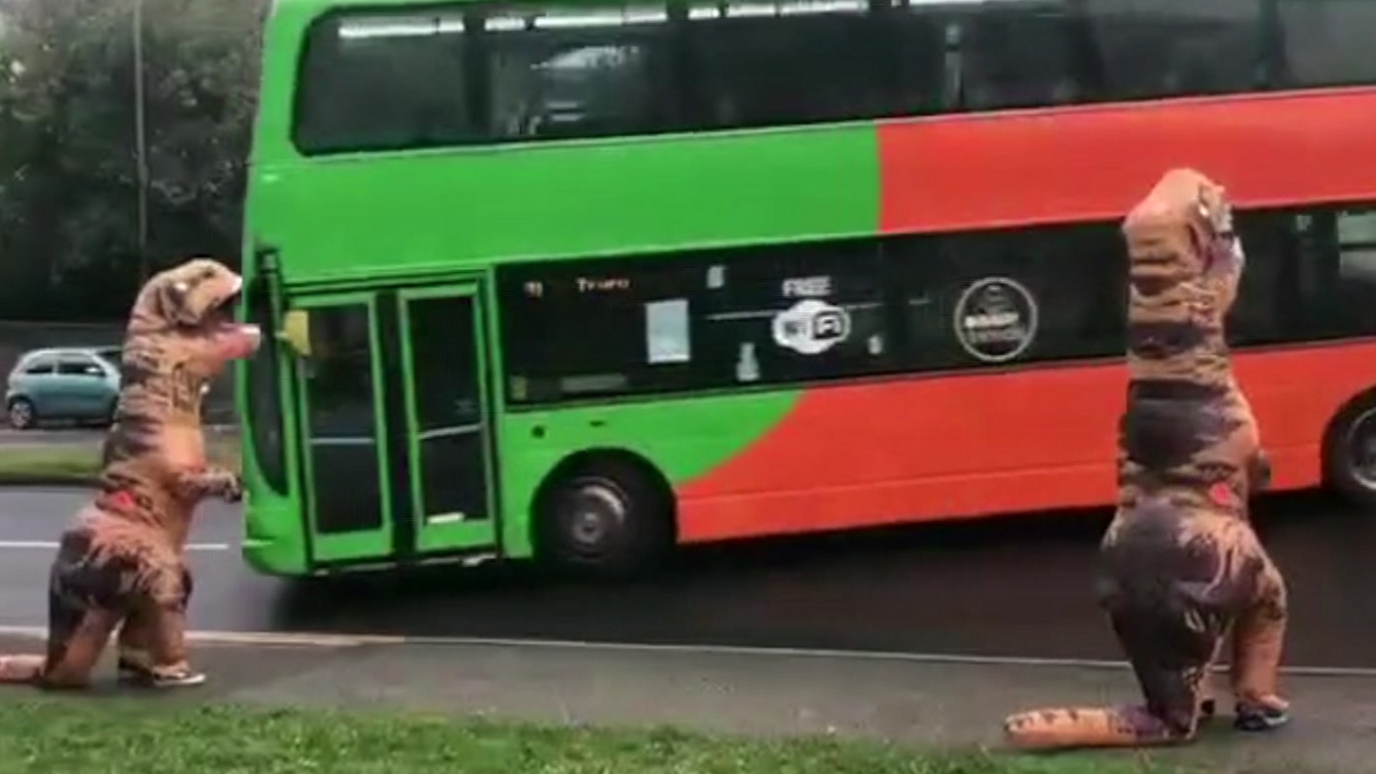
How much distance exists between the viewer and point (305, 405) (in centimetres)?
1287

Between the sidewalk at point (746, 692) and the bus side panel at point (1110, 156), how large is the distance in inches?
149

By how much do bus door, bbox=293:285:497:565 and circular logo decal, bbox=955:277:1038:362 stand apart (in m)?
3.12

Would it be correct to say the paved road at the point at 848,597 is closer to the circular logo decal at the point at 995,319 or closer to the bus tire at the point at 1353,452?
the bus tire at the point at 1353,452

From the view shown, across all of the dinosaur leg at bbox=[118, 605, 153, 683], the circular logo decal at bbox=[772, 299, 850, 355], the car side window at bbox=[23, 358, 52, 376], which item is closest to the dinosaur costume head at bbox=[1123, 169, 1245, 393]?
the dinosaur leg at bbox=[118, 605, 153, 683]

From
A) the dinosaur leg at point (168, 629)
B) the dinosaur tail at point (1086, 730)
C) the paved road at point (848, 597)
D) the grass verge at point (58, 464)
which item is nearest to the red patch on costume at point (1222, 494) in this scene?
the dinosaur tail at point (1086, 730)

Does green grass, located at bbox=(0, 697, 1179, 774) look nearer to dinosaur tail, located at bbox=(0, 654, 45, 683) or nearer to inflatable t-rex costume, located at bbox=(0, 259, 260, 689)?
inflatable t-rex costume, located at bbox=(0, 259, 260, 689)

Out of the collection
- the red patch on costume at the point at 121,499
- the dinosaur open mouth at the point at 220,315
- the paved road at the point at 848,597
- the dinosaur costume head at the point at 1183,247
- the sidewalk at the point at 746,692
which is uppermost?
the dinosaur costume head at the point at 1183,247

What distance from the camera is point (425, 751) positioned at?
770 cm

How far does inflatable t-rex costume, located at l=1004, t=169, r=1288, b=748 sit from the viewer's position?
7.84 m

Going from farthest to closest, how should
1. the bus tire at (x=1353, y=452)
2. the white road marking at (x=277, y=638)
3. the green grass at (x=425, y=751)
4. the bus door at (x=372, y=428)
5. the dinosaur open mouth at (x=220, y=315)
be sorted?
the bus tire at (x=1353, y=452) → the bus door at (x=372, y=428) → the white road marking at (x=277, y=638) → the dinosaur open mouth at (x=220, y=315) → the green grass at (x=425, y=751)

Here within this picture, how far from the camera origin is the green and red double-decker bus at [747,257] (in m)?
12.9

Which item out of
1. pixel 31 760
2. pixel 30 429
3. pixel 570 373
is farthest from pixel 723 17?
pixel 30 429

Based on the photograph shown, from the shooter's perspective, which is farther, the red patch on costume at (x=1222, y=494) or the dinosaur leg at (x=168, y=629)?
the dinosaur leg at (x=168, y=629)

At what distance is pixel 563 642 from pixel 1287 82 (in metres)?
5.66
